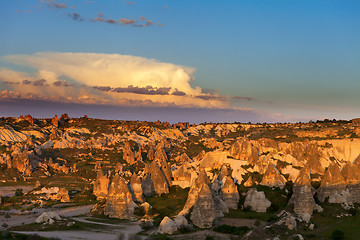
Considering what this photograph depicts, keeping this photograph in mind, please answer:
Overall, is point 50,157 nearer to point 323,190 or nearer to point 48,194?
point 48,194

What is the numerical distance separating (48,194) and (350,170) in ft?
192

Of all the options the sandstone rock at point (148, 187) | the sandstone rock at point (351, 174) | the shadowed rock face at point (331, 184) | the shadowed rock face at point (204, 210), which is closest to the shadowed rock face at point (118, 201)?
the sandstone rock at point (148, 187)

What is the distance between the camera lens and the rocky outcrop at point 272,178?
63250mm

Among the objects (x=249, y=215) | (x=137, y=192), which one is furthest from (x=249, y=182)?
(x=137, y=192)

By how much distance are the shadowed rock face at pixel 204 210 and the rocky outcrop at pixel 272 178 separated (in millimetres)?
12779

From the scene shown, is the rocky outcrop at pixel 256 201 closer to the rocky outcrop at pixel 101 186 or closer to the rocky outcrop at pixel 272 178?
the rocky outcrop at pixel 272 178

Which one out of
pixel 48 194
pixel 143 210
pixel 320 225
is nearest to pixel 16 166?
pixel 48 194

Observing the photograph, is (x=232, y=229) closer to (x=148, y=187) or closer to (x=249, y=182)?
(x=249, y=182)

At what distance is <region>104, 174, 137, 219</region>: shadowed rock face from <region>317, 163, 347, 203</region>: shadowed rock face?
80.6 feet

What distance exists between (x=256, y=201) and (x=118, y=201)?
59.9 ft

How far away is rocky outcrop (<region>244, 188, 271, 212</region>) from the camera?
191 ft

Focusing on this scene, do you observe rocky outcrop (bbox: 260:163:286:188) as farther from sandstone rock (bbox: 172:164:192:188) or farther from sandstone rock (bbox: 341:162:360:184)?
sandstone rock (bbox: 172:164:192:188)

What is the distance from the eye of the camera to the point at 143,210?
6169cm

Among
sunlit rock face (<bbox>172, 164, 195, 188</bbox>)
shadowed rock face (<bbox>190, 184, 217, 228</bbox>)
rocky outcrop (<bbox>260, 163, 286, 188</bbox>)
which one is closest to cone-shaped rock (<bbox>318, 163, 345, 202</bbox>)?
rocky outcrop (<bbox>260, 163, 286, 188</bbox>)
